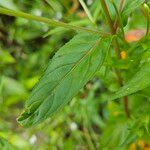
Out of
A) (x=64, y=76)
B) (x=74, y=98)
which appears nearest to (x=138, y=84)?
(x=64, y=76)

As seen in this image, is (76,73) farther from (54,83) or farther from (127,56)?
(127,56)

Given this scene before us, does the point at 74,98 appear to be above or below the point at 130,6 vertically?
below

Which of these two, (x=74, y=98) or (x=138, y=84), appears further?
(x=74, y=98)

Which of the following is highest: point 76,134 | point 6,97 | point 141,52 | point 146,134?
point 141,52

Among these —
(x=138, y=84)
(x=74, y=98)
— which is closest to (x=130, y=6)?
(x=138, y=84)

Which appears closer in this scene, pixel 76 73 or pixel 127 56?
pixel 76 73

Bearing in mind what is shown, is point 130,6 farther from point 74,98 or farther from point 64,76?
point 74,98

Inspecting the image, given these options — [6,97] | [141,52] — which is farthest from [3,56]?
[141,52]
